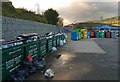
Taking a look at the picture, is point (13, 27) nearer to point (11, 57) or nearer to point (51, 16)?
point (11, 57)

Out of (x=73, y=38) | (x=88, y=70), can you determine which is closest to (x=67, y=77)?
(x=88, y=70)

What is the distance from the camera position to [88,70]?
1012cm

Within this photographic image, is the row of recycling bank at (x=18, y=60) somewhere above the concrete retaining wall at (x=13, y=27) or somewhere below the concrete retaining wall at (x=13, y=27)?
below

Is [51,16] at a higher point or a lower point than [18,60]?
higher

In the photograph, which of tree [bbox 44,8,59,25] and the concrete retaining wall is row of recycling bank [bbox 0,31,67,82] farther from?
tree [bbox 44,8,59,25]

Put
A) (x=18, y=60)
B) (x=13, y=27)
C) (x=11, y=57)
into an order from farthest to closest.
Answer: (x=13, y=27)
(x=18, y=60)
(x=11, y=57)

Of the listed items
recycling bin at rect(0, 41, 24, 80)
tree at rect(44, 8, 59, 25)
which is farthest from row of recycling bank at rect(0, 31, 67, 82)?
tree at rect(44, 8, 59, 25)

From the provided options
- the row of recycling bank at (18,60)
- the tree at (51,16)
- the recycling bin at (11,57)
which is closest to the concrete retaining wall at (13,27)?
the row of recycling bank at (18,60)

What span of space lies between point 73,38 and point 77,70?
79.0 feet

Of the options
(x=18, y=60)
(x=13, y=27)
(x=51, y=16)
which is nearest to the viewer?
(x=18, y=60)

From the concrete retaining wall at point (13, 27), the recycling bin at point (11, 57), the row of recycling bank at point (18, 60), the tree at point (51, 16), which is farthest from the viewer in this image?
the tree at point (51, 16)

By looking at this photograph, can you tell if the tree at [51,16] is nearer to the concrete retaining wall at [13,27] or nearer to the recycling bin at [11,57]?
the concrete retaining wall at [13,27]

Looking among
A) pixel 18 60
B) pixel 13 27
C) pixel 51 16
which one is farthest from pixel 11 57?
pixel 51 16

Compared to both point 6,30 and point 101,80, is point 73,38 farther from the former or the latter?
point 101,80
